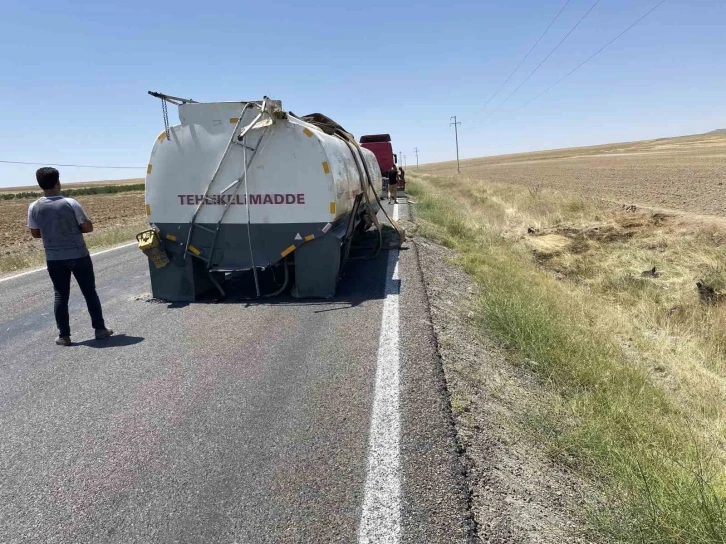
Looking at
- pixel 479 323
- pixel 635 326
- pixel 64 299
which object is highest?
pixel 64 299

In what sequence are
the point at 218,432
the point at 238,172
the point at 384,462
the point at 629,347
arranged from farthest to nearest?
the point at 238,172 < the point at 629,347 < the point at 218,432 < the point at 384,462

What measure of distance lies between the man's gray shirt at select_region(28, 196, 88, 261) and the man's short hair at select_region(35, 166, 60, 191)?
14cm

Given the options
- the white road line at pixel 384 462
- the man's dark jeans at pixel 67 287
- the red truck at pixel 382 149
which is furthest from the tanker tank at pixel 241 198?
the red truck at pixel 382 149

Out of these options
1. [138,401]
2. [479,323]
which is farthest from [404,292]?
[138,401]

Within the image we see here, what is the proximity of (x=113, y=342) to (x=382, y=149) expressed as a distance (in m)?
24.5

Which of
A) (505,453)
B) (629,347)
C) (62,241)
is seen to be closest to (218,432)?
(505,453)

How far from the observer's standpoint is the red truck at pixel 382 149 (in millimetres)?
28547

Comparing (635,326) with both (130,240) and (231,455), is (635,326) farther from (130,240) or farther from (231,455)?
(130,240)

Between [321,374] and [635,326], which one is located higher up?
[321,374]

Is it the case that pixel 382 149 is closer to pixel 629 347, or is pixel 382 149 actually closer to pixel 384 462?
pixel 629 347

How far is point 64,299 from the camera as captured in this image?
5.82 meters

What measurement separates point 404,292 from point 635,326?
11.0ft

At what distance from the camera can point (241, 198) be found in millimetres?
7430

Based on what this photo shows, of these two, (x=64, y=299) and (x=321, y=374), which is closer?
(x=321, y=374)
